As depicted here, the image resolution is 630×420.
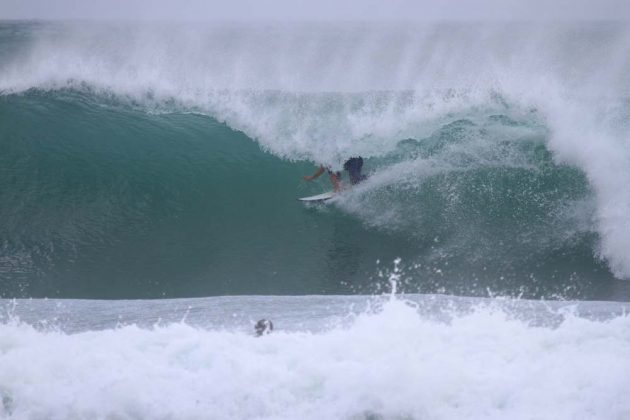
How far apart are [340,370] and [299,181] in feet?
19.1

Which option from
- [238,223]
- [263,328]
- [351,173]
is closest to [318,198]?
[351,173]

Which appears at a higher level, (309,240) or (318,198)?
(318,198)

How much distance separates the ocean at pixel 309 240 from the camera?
4113 mm

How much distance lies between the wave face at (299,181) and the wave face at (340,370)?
2.25m

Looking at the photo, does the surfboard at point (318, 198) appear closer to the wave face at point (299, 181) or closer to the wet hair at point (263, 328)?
the wave face at point (299, 181)

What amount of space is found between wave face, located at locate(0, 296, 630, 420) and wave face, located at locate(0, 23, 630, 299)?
88.6 inches

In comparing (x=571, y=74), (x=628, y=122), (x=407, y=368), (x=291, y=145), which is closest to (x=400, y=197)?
(x=291, y=145)

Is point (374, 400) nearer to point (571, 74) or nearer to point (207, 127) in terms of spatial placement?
point (207, 127)

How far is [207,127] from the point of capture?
11008 mm

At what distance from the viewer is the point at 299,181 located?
970 cm

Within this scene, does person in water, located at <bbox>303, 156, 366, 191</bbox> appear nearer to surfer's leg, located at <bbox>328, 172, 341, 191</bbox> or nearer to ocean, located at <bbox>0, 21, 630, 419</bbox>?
surfer's leg, located at <bbox>328, 172, 341, 191</bbox>

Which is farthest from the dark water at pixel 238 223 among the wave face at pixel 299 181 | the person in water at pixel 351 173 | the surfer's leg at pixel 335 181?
the surfer's leg at pixel 335 181

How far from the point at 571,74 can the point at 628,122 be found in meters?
5.96

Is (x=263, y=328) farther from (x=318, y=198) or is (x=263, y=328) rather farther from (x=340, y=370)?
(x=318, y=198)
